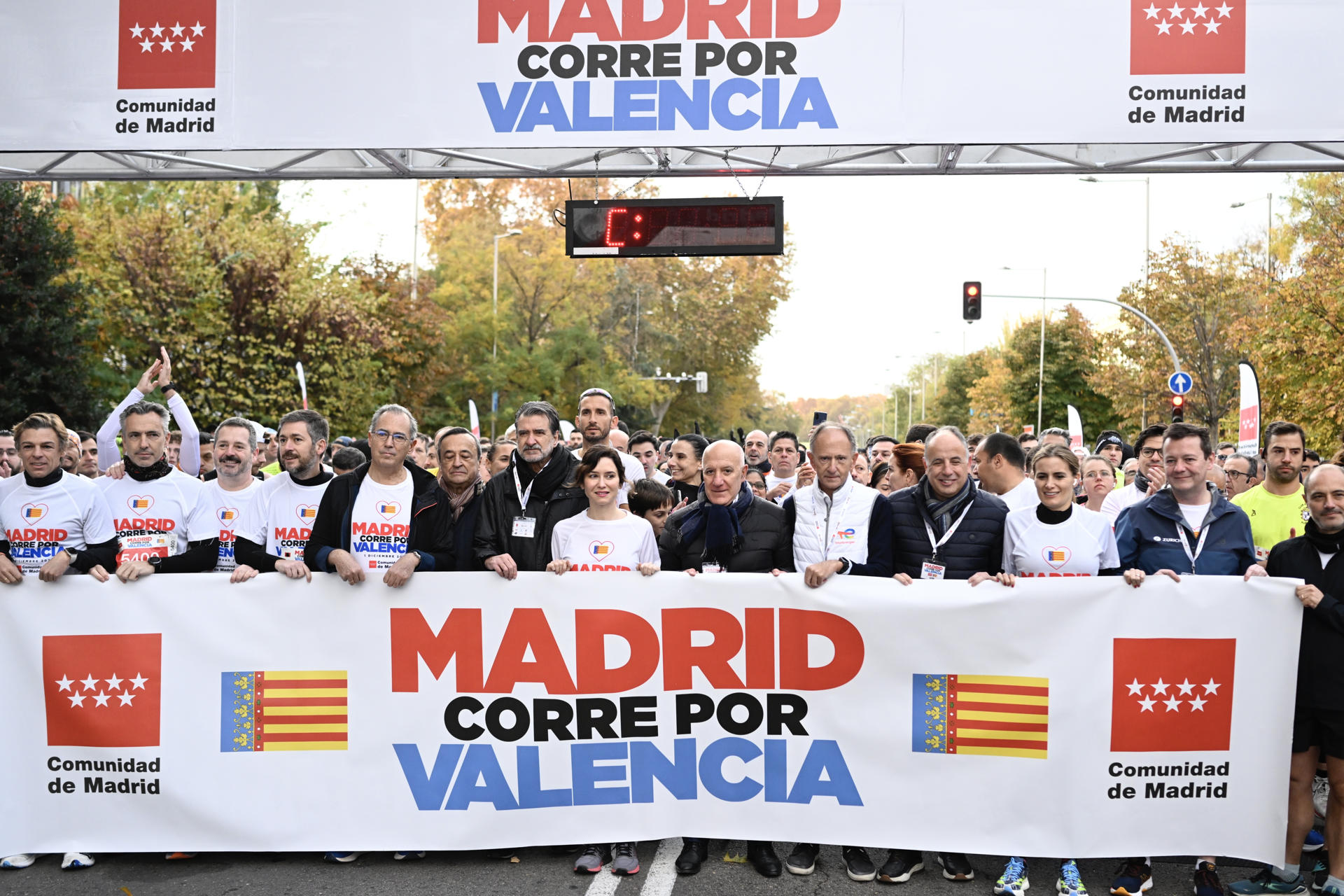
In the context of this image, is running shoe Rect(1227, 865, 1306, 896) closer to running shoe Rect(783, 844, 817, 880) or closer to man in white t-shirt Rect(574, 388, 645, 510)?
running shoe Rect(783, 844, 817, 880)

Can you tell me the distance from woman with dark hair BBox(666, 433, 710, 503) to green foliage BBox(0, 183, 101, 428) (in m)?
16.1

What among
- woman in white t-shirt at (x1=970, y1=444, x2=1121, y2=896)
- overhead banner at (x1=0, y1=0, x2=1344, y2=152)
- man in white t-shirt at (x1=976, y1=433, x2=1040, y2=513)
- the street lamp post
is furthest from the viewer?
the street lamp post

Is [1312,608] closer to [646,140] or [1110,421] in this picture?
[646,140]

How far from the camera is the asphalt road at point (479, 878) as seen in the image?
16.5ft

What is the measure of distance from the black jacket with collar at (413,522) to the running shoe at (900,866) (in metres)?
2.52

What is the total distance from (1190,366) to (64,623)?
128ft

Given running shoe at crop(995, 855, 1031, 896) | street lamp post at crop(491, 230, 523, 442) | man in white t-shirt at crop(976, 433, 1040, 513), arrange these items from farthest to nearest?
street lamp post at crop(491, 230, 523, 442)
man in white t-shirt at crop(976, 433, 1040, 513)
running shoe at crop(995, 855, 1031, 896)

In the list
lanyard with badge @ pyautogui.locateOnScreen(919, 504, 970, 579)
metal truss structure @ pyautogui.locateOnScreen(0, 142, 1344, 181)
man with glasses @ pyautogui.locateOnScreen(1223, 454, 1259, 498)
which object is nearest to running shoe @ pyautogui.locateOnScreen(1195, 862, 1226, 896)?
lanyard with badge @ pyautogui.locateOnScreen(919, 504, 970, 579)

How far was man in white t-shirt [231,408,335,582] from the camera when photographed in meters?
6.07

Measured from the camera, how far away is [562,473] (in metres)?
6.02

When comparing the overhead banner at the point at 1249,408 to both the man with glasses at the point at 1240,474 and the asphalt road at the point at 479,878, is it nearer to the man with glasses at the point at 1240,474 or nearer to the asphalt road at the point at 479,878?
the man with glasses at the point at 1240,474

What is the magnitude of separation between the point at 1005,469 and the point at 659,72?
130 inches

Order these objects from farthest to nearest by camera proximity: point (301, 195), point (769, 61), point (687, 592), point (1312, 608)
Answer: point (301, 195) < point (769, 61) < point (687, 592) < point (1312, 608)

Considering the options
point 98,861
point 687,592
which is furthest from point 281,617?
point 687,592
